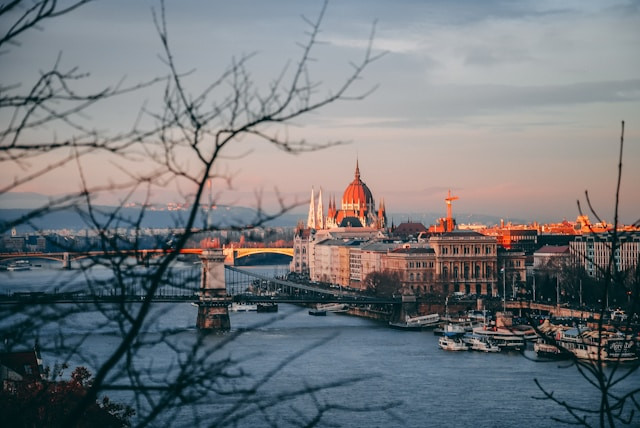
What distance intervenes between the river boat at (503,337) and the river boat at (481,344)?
0.22 meters

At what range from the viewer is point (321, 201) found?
7294 centimetres

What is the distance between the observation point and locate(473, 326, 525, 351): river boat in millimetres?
26484

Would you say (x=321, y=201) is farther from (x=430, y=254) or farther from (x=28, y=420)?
(x=28, y=420)

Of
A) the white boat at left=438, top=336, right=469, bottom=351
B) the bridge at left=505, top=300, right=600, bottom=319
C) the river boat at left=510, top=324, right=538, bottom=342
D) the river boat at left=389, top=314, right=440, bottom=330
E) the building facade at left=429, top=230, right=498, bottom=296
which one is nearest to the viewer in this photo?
the white boat at left=438, top=336, right=469, bottom=351

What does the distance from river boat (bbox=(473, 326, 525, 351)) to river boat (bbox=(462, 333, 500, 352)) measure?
0.72 feet

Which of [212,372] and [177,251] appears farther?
[212,372]

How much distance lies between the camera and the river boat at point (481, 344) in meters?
26.0

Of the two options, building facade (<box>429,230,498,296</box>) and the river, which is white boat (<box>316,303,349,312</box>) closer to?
building facade (<box>429,230,498,296</box>)

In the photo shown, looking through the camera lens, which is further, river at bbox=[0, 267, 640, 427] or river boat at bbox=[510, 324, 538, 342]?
river boat at bbox=[510, 324, 538, 342]

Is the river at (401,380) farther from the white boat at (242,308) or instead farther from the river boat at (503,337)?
the white boat at (242,308)

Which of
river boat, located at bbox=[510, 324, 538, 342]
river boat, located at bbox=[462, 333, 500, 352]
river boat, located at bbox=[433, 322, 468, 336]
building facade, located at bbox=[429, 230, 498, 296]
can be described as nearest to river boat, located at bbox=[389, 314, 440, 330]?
river boat, located at bbox=[433, 322, 468, 336]

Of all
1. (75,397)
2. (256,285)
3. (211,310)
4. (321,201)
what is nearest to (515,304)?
(211,310)

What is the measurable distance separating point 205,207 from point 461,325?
2940 cm

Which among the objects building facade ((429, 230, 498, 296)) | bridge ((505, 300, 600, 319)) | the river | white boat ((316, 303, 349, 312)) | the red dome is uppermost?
the red dome
